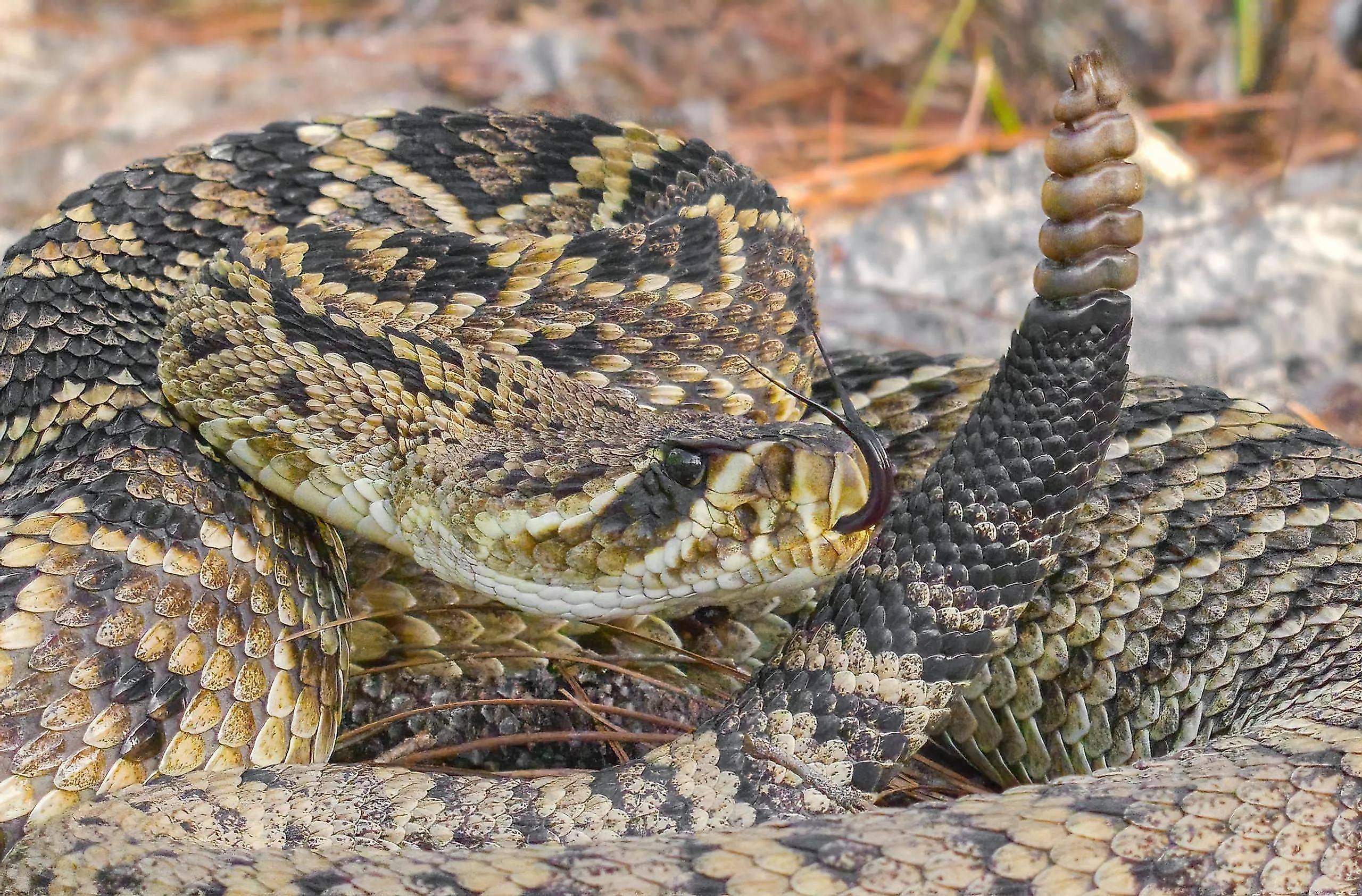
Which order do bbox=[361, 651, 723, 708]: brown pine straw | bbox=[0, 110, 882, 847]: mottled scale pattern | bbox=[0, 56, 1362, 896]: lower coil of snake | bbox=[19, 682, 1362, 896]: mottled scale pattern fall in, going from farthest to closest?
bbox=[361, 651, 723, 708]: brown pine straw < bbox=[0, 110, 882, 847]: mottled scale pattern < bbox=[0, 56, 1362, 896]: lower coil of snake < bbox=[19, 682, 1362, 896]: mottled scale pattern

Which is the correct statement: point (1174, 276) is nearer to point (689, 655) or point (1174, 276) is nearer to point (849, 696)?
point (689, 655)

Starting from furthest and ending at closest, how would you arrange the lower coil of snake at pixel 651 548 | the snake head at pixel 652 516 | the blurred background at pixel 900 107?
the blurred background at pixel 900 107, the snake head at pixel 652 516, the lower coil of snake at pixel 651 548

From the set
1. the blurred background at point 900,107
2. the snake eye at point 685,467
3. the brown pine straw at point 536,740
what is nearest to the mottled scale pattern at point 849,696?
the brown pine straw at point 536,740

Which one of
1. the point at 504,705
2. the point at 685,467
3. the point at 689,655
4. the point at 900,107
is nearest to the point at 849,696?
the point at 685,467

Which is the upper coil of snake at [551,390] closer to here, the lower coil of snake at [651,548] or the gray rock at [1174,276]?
the lower coil of snake at [651,548]

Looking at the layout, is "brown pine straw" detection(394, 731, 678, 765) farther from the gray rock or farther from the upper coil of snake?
the gray rock

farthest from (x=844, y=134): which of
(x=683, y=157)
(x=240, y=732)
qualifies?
(x=240, y=732)

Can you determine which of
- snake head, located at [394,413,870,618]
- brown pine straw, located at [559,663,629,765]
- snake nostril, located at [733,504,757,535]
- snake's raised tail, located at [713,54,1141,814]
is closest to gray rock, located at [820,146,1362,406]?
brown pine straw, located at [559,663,629,765]
